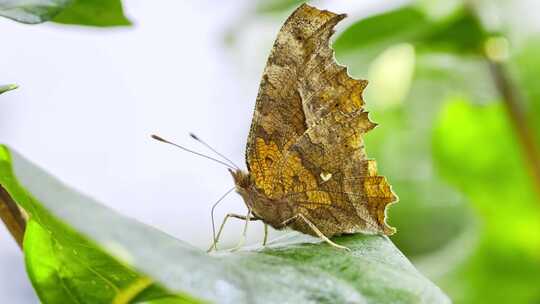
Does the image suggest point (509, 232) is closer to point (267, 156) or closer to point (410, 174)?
point (410, 174)

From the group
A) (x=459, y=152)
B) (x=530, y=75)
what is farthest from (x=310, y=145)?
(x=530, y=75)

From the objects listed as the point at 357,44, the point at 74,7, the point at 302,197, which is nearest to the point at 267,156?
the point at 302,197

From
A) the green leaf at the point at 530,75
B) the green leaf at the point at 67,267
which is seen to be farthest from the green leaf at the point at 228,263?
the green leaf at the point at 530,75

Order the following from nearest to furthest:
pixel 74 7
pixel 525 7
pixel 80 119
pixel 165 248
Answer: pixel 165 248, pixel 74 7, pixel 525 7, pixel 80 119

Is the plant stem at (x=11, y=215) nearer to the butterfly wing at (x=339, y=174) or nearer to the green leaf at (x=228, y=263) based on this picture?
the green leaf at (x=228, y=263)

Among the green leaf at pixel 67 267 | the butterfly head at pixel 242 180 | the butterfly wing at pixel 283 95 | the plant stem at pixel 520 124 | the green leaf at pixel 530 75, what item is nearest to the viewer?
the green leaf at pixel 67 267

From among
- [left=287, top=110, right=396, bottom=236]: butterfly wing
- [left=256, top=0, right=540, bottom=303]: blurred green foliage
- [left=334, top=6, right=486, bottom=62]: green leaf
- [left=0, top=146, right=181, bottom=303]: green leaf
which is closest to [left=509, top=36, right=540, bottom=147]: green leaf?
[left=256, top=0, right=540, bottom=303]: blurred green foliage

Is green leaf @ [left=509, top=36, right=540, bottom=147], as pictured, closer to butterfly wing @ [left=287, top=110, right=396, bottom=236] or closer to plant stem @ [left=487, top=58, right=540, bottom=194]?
plant stem @ [left=487, top=58, right=540, bottom=194]
